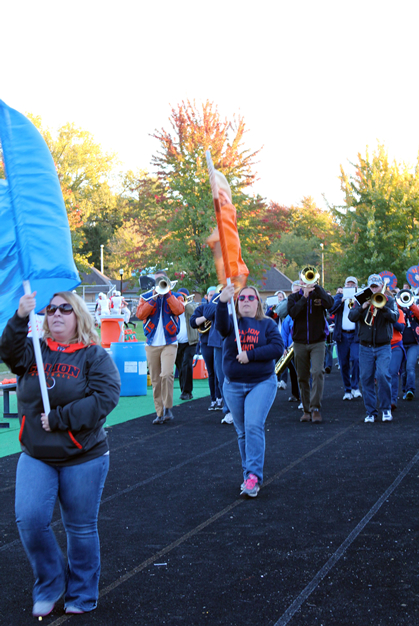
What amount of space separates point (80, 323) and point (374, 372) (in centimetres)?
704

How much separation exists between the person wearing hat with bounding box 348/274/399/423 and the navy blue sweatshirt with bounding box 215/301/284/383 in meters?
3.75

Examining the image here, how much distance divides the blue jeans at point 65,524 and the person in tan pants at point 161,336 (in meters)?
6.33

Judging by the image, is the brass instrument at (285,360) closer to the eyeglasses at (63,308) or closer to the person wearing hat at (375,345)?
the person wearing hat at (375,345)

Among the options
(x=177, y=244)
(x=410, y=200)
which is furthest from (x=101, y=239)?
(x=177, y=244)

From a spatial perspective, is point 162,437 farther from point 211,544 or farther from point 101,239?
point 101,239

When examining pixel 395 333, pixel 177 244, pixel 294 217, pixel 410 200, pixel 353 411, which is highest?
pixel 294 217

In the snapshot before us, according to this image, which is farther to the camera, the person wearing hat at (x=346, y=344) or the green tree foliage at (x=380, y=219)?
the green tree foliage at (x=380, y=219)

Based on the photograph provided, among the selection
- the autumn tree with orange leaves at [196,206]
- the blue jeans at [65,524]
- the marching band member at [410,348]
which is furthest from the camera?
the autumn tree with orange leaves at [196,206]

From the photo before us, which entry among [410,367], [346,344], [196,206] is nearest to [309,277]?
[346,344]

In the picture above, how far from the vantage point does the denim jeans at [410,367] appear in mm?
12309

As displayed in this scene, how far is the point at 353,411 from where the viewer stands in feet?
36.4

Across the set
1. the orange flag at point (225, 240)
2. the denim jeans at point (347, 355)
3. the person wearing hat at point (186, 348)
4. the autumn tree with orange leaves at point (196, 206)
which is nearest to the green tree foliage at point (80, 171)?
the autumn tree with orange leaves at point (196, 206)

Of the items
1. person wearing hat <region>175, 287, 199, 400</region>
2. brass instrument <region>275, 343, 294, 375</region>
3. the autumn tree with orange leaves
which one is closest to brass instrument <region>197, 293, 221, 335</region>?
person wearing hat <region>175, 287, 199, 400</region>

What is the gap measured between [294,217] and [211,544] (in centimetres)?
8777
